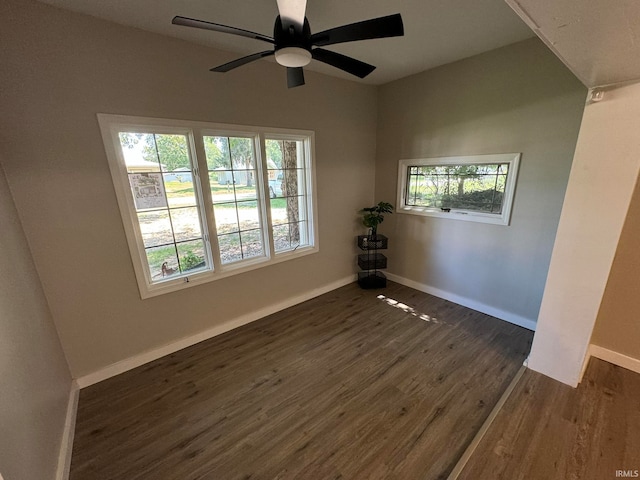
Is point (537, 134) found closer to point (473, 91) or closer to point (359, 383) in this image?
point (473, 91)

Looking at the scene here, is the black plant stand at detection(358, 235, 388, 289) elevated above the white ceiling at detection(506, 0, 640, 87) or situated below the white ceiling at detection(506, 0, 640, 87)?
below

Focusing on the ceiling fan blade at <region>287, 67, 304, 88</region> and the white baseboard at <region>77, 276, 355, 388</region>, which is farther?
the white baseboard at <region>77, 276, 355, 388</region>

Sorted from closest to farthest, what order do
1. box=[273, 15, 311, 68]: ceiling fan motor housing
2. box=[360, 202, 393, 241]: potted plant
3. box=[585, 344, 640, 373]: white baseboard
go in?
1. box=[273, 15, 311, 68]: ceiling fan motor housing
2. box=[585, 344, 640, 373]: white baseboard
3. box=[360, 202, 393, 241]: potted plant

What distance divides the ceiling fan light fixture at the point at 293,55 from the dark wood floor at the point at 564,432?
8.17ft

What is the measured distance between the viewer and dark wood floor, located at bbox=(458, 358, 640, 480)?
142 centimetres

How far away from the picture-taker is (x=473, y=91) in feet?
8.88

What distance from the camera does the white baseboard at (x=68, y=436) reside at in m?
1.49

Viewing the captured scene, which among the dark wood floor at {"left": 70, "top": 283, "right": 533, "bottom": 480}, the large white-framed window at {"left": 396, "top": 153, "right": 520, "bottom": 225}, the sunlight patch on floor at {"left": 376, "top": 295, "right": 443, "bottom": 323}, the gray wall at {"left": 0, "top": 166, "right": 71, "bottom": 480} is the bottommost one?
the dark wood floor at {"left": 70, "top": 283, "right": 533, "bottom": 480}

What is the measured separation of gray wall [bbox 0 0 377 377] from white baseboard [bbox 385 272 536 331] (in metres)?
2.17

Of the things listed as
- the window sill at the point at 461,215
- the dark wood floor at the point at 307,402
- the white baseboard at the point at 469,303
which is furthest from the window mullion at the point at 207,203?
the white baseboard at the point at 469,303

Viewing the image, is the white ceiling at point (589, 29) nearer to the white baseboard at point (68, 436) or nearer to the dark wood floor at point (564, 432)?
the dark wood floor at point (564, 432)

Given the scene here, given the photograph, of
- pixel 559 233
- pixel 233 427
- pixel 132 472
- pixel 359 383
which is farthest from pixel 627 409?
pixel 132 472

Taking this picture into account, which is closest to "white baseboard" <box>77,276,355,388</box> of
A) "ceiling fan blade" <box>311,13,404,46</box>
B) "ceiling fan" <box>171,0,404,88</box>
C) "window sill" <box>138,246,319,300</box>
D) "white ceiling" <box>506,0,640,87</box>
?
"window sill" <box>138,246,319,300</box>

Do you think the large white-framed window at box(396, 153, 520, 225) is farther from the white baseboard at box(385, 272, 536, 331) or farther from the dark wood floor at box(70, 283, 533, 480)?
the dark wood floor at box(70, 283, 533, 480)
